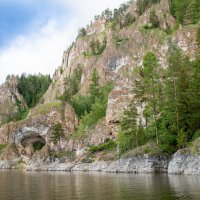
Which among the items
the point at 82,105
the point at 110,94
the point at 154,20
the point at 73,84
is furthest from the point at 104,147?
the point at 73,84

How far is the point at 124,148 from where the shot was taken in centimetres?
7956

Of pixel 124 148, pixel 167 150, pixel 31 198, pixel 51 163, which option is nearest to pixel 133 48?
pixel 51 163

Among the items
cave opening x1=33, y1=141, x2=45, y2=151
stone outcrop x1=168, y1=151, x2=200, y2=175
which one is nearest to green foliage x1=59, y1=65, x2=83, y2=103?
cave opening x1=33, y1=141, x2=45, y2=151

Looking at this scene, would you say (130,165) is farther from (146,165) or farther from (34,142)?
(34,142)

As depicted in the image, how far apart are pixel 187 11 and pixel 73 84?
219 ft

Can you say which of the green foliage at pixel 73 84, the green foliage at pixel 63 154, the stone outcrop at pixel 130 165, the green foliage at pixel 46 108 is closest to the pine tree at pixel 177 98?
the stone outcrop at pixel 130 165

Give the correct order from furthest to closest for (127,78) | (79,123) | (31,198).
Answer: (79,123)
(127,78)
(31,198)

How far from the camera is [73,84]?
547 ft

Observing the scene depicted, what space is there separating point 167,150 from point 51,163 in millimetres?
53450

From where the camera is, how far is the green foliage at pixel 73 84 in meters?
154

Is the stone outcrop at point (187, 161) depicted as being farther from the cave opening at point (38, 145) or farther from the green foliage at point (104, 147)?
the cave opening at point (38, 145)

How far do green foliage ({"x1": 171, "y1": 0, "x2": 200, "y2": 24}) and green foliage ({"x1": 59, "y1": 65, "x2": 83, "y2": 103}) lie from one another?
54.1 m

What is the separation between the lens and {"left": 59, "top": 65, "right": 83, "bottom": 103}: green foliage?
154150 mm

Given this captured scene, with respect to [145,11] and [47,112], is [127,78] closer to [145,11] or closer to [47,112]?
[47,112]
